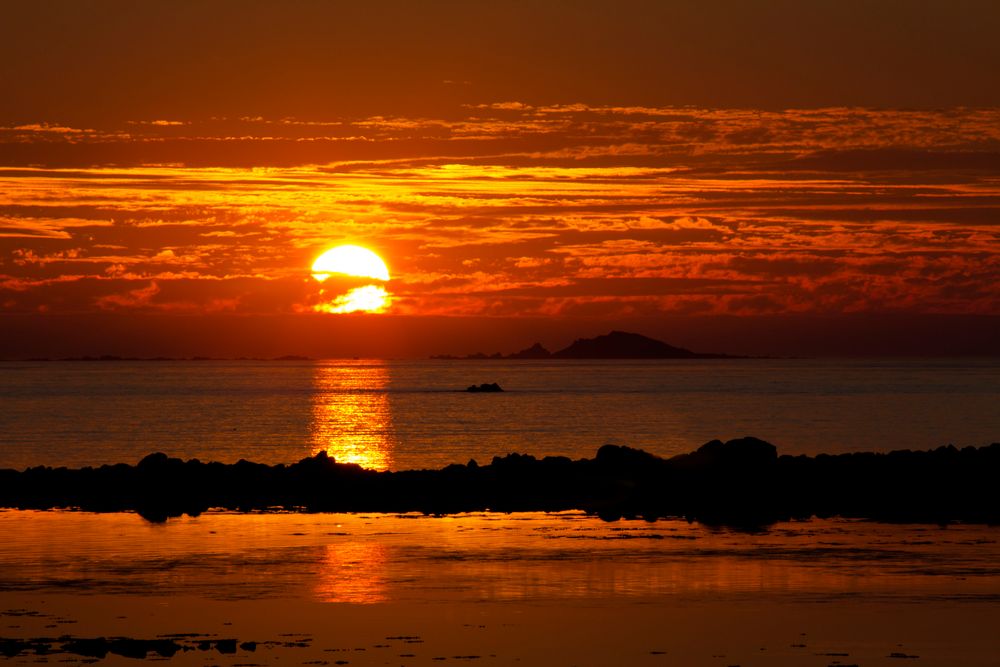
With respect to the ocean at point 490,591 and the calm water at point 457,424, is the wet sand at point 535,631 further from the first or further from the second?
the calm water at point 457,424

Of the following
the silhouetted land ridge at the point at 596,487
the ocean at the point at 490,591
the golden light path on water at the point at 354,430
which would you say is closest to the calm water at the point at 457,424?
the golden light path on water at the point at 354,430

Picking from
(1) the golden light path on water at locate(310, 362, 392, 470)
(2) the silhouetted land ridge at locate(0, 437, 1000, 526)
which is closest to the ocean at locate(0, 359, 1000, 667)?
(2) the silhouetted land ridge at locate(0, 437, 1000, 526)

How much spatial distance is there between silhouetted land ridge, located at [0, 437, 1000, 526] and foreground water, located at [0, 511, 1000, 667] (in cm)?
446

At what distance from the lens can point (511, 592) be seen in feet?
80.5

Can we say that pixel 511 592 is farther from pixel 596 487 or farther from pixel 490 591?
pixel 596 487

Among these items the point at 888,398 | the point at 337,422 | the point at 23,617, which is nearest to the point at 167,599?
the point at 23,617

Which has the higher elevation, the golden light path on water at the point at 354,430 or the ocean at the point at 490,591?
the golden light path on water at the point at 354,430

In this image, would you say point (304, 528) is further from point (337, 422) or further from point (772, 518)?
point (337, 422)

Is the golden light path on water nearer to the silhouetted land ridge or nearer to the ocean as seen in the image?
the silhouetted land ridge

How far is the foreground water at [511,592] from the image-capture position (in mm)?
19422

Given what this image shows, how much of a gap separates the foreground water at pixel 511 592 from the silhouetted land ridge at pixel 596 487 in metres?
4.46

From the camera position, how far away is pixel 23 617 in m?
21.6

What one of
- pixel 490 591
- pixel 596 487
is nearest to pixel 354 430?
pixel 596 487

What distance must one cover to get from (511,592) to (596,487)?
2079 centimetres
